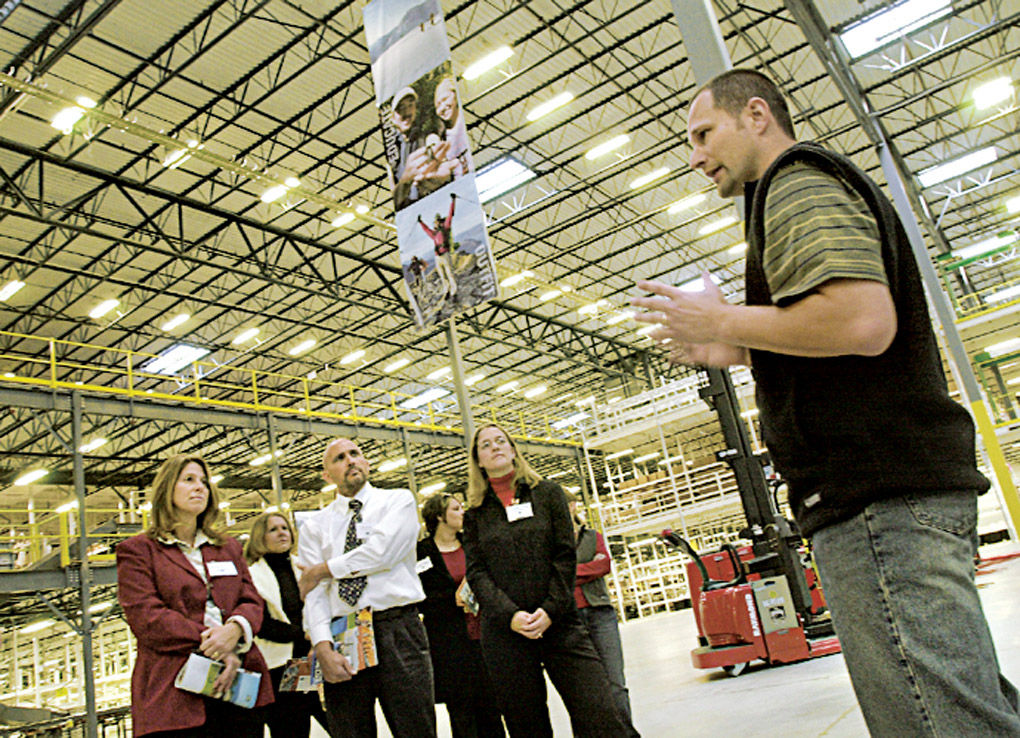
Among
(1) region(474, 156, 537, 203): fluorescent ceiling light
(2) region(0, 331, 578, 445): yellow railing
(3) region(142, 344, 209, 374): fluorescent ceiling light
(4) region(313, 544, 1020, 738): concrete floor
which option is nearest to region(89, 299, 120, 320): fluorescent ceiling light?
(2) region(0, 331, 578, 445): yellow railing

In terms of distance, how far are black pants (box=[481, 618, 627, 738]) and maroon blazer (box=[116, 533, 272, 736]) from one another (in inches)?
39.9

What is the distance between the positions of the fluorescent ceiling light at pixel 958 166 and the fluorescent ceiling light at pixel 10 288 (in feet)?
80.9

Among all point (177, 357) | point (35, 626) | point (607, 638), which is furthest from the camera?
point (35, 626)

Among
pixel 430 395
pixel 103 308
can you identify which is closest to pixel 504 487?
pixel 103 308

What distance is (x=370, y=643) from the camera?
3.47 metres

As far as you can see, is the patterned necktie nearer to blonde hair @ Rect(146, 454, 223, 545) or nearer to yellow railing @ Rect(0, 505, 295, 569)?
blonde hair @ Rect(146, 454, 223, 545)

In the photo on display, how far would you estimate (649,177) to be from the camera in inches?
810

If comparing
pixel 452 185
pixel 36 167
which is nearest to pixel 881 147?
pixel 452 185

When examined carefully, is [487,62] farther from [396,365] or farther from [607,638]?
[396,365]

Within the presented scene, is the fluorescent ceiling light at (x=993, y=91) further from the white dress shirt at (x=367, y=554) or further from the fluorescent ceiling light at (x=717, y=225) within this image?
the white dress shirt at (x=367, y=554)

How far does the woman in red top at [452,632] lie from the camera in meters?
4.67

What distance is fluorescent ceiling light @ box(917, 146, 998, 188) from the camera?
22016mm

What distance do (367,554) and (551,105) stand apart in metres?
15.1

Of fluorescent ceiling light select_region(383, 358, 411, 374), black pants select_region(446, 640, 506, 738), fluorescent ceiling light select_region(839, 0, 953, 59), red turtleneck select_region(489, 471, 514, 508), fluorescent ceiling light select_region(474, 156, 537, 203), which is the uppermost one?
fluorescent ceiling light select_region(839, 0, 953, 59)
